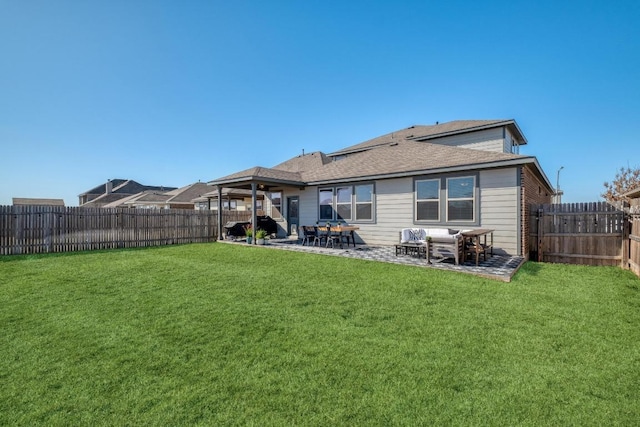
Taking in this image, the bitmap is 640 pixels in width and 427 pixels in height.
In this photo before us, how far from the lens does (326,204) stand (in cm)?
1327

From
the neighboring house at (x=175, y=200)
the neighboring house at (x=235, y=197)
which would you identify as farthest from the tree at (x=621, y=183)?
the neighboring house at (x=175, y=200)

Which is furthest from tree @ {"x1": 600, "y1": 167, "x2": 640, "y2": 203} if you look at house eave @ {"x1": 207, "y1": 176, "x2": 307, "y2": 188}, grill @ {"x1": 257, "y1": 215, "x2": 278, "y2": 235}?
grill @ {"x1": 257, "y1": 215, "x2": 278, "y2": 235}

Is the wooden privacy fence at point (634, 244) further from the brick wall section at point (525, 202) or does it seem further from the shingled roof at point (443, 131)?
the shingled roof at point (443, 131)

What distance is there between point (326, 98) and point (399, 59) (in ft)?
14.7

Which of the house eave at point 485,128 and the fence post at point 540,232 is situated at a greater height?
the house eave at point 485,128

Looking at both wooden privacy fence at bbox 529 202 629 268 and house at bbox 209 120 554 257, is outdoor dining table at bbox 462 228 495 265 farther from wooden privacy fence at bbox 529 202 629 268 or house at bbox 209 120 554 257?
wooden privacy fence at bbox 529 202 629 268

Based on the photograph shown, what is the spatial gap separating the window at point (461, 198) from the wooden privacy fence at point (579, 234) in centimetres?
181

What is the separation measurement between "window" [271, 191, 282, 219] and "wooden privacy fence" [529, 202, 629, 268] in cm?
A: 1127

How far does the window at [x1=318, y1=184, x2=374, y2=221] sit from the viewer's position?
11.9 m

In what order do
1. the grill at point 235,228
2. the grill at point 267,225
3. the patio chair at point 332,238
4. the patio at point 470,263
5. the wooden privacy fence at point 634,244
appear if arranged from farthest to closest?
the grill at point 267,225 < the grill at point 235,228 < the patio chair at point 332,238 < the wooden privacy fence at point 634,244 < the patio at point 470,263

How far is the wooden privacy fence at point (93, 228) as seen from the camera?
9.90 m

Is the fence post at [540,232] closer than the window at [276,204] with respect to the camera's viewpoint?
Yes

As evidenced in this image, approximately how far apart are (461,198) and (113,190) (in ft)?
181

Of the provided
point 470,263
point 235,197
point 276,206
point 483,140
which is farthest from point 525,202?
point 235,197
